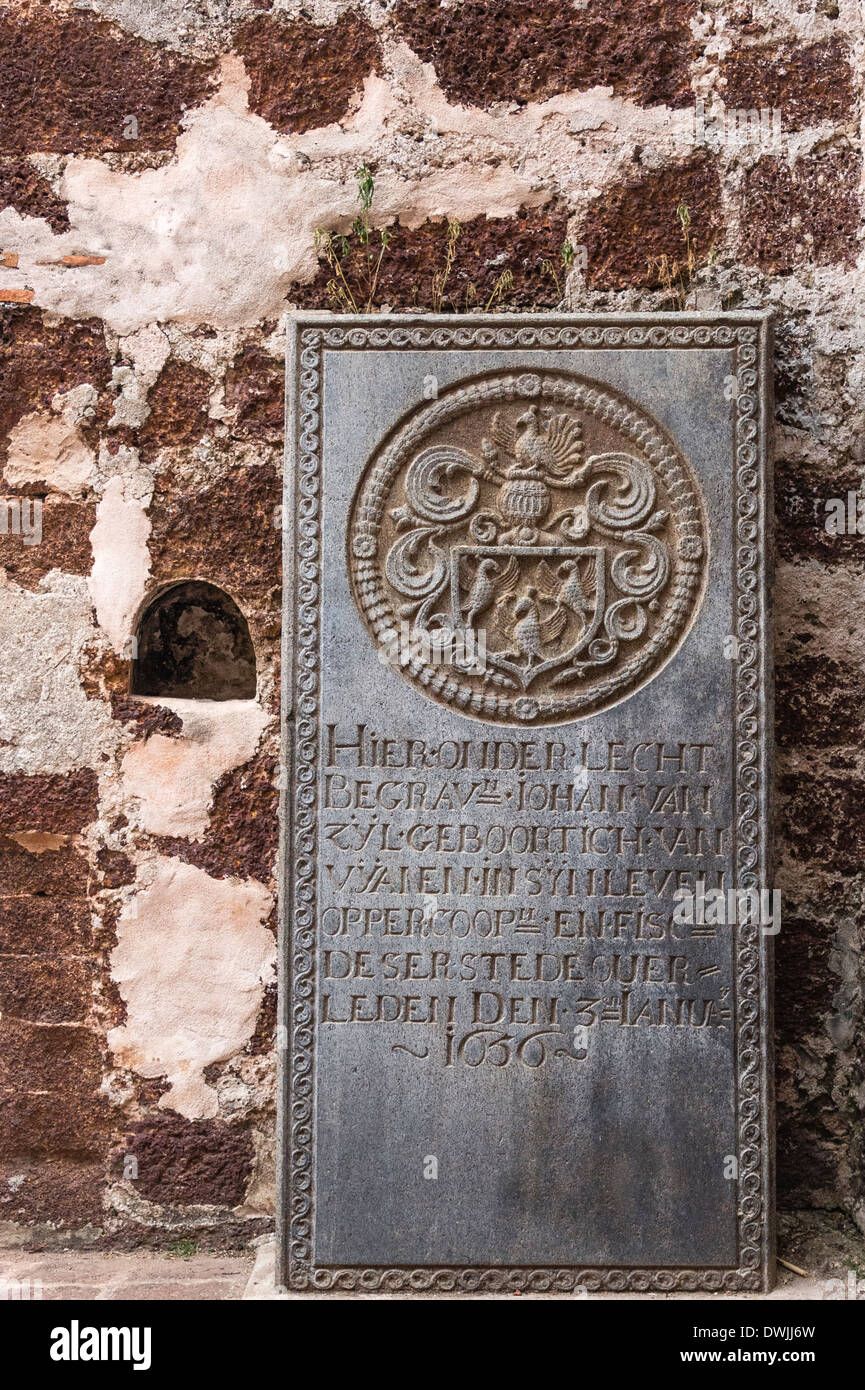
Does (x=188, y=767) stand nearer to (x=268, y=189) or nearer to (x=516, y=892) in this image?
(x=516, y=892)

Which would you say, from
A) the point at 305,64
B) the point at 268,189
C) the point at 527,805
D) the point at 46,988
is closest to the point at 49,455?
the point at 268,189

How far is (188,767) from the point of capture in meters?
2.77

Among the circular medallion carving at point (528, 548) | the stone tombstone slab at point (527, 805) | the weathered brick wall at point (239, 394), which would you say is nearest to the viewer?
the stone tombstone slab at point (527, 805)

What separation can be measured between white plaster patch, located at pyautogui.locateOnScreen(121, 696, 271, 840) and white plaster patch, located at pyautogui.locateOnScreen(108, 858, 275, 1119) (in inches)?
4.4

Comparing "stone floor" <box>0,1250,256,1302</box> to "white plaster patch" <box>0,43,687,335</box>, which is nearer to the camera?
"stone floor" <box>0,1250,256,1302</box>

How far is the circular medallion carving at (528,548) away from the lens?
2.54 m

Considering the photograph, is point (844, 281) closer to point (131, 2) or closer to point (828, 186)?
point (828, 186)

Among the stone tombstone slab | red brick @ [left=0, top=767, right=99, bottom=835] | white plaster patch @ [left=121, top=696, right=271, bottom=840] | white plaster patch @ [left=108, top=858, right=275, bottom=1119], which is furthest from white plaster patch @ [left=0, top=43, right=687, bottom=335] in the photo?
white plaster patch @ [left=108, top=858, right=275, bottom=1119]

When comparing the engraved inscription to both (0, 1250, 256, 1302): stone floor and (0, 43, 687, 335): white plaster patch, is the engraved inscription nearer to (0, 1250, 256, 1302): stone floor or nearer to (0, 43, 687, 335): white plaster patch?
(0, 1250, 256, 1302): stone floor

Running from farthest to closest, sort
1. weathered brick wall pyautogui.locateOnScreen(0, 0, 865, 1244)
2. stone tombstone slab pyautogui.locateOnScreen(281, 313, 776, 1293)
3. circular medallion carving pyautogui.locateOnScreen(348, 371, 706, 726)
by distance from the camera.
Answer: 1. weathered brick wall pyautogui.locateOnScreen(0, 0, 865, 1244)
2. circular medallion carving pyautogui.locateOnScreen(348, 371, 706, 726)
3. stone tombstone slab pyautogui.locateOnScreen(281, 313, 776, 1293)

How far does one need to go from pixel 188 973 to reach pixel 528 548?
1344 millimetres

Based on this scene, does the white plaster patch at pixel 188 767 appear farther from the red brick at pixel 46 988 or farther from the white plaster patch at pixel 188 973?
the red brick at pixel 46 988

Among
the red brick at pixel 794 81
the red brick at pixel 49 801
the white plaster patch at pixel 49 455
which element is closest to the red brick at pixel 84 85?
the white plaster patch at pixel 49 455

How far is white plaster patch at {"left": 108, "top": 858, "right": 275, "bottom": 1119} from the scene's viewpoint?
109 inches
